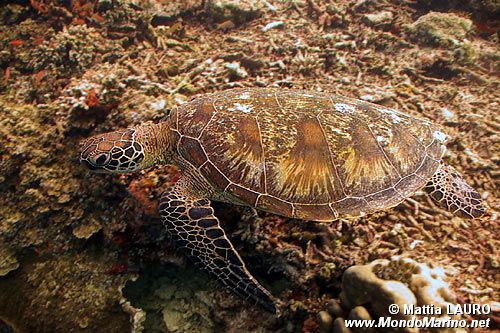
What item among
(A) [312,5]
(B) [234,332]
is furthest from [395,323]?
(A) [312,5]

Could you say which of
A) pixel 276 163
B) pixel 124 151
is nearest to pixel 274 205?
pixel 276 163

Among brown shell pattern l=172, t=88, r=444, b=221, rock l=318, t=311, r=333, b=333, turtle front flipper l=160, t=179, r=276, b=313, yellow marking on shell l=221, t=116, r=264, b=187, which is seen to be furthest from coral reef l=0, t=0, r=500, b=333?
yellow marking on shell l=221, t=116, r=264, b=187

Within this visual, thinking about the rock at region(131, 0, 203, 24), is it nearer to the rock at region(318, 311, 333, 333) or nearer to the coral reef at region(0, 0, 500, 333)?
the coral reef at region(0, 0, 500, 333)

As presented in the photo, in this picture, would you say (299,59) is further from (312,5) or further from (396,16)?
(396,16)

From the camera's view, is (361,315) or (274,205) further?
(274,205)

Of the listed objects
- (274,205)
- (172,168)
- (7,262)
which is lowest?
(7,262)

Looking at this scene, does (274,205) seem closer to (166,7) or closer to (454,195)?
(454,195)
